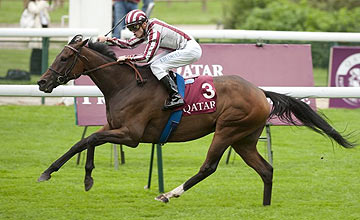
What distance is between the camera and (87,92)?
7359mm

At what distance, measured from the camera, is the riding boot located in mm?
6801

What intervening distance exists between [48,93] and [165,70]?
3.99ft

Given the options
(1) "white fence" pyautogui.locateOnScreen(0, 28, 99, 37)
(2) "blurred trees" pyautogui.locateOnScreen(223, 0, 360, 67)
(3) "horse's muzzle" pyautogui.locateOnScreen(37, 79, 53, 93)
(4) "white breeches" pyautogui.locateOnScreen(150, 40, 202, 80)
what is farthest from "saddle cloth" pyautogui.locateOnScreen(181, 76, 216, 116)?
(2) "blurred trees" pyautogui.locateOnScreen(223, 0, 360, 67)

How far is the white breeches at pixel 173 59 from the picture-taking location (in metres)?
6.86

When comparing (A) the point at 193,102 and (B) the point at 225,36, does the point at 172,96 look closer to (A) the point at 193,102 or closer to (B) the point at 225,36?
(A) the point at 193,102

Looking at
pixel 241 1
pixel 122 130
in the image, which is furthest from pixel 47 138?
pixel 241 1

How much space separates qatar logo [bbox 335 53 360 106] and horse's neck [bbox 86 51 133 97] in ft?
20.8

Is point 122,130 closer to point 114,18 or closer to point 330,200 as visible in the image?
point 330,200

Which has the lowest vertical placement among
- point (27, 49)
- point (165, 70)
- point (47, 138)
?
point (47, 138)

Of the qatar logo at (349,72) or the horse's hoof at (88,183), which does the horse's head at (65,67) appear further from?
the qatar logo at (349,72)

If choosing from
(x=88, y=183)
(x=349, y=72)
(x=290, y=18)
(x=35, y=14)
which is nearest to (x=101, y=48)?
(x=88, y=183)

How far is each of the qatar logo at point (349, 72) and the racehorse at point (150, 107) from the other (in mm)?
5571

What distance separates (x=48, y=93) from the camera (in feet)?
23.7

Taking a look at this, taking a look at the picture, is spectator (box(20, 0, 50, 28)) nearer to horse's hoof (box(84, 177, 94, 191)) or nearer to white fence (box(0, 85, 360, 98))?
white fence (box(0, 85, 360, 98))
